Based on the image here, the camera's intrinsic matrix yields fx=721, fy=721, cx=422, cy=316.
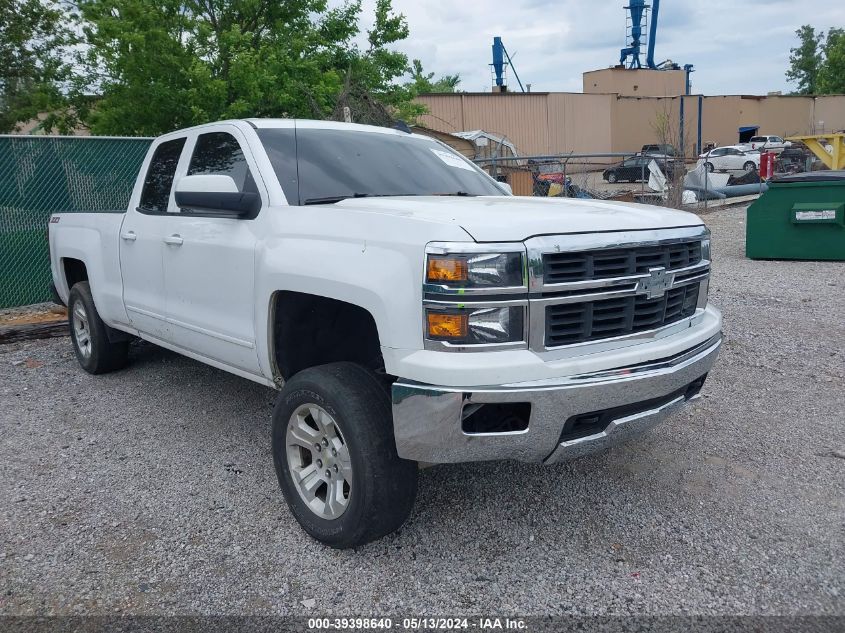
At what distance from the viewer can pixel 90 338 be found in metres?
6.03

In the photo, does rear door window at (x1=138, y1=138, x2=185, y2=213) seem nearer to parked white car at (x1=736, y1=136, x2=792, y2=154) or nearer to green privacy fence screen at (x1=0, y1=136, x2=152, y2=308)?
green privacy fence screen at (x1=0, y1=136, x2=152, y2=308)

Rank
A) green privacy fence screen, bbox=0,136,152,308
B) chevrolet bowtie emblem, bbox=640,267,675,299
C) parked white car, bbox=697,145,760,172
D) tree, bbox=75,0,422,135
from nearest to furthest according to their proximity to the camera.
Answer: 1. chevrolet bowtie emblem, bbox=640,267,675,299
2. green privacy fence screen, bbox=0,136,152,308
3. tree, bbox=75,0,422,135
4. parked white car, bbox=697,145,760,172

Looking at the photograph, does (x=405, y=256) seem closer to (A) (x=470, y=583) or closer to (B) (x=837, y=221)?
(A) (x=470, y=583)

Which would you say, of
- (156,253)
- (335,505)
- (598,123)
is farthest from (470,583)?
(598,123)

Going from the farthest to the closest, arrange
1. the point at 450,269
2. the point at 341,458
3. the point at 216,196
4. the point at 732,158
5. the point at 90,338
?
1. the point at 732,158
2. the point at 90,338
3. the point at 216,196
4. the point at 341,458
5. the point at 450,269

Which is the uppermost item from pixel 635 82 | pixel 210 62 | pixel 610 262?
pixel 635 82

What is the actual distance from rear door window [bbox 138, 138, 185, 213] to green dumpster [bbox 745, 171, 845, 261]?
8.65 metres

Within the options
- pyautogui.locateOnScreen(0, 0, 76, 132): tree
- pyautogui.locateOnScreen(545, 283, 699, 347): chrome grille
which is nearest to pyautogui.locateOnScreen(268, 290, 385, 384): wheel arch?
pyautogui.locateOnScreen(545, 283, 699, 347): chrome grille

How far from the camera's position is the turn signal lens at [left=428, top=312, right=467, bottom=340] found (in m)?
2.77

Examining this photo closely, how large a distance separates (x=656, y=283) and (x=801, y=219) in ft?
28.0

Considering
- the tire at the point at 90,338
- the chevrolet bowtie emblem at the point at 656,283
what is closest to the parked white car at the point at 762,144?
the tire at the point at 90,338

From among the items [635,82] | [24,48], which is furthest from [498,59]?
[24,48]

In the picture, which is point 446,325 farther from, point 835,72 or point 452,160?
point 835,72

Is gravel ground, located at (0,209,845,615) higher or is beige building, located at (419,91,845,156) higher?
beige building, located at (419,91,845,156)
